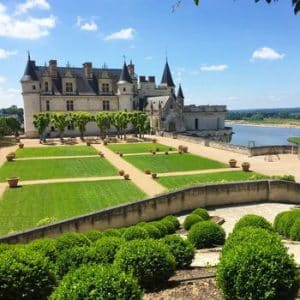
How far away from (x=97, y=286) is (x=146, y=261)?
7.10ft

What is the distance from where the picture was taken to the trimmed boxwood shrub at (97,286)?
20.9 feet

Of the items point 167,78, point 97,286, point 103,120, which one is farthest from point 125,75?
point 97,286

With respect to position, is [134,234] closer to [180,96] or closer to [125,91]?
[125,91]

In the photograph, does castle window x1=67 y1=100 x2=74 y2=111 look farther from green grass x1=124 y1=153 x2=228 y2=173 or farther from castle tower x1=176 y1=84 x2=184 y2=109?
green grass x1=124 y1=153 x2=228 y2=173

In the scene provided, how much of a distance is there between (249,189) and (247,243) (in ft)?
56.2

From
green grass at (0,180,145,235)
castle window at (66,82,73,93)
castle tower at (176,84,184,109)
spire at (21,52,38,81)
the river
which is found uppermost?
spire at (21,52,38,81)

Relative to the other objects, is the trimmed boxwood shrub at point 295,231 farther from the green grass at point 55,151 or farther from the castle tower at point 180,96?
the castle tower at point 180,96

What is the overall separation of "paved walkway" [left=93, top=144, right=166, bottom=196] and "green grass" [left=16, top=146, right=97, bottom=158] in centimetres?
Result: 327

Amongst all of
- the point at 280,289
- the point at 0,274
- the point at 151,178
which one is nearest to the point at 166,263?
the point at 280,289

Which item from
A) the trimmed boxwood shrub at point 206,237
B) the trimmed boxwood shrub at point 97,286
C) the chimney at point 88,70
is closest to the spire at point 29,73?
the chimney at point 88,70

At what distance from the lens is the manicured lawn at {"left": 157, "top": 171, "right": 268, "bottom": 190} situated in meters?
29.3

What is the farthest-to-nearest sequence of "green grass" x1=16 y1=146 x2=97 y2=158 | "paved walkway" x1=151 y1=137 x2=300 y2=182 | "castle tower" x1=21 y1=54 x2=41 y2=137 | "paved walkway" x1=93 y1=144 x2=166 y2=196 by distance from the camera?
"castle tower" x1=21 y1=54 x2=41 y2=137, "green grass" x1=16 y1=146 x2=97 y2=158, "paved walkway" x1=151 y1=137 x2=300 y2=182, "paved walkway" x1=93 y1=144 x2=166 y2=196

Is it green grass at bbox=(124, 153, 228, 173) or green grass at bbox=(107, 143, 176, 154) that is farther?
green grass at bbox=(107, 143, 176, 154)

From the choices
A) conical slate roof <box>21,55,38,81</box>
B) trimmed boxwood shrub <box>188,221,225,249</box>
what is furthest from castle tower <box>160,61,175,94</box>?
trimmed boxwood shrub <box>188,221,225,249</box>
